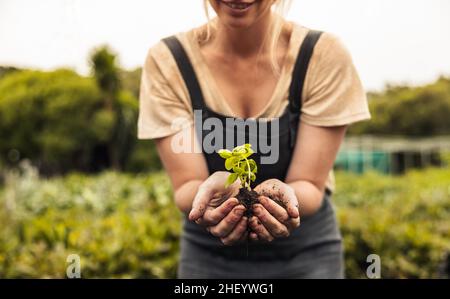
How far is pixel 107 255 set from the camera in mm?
2801

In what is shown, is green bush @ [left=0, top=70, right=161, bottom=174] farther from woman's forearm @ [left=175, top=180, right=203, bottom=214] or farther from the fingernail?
the fingernail

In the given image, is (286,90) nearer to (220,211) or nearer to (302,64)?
(302,64)

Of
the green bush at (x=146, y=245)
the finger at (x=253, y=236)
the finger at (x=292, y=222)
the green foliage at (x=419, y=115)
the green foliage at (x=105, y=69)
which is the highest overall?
the green foliage at (x=419, y=115)

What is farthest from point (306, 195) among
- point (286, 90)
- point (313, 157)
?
point (286, 90)

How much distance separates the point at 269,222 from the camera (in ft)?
3.63

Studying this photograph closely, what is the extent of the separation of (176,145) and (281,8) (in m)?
0.47

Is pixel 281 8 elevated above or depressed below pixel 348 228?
above

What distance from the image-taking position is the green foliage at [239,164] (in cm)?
106

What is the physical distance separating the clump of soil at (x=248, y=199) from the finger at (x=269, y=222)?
0.04 feet

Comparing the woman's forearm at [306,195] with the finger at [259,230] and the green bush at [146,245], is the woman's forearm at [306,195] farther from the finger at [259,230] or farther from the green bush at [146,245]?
the green bush at [146,245]

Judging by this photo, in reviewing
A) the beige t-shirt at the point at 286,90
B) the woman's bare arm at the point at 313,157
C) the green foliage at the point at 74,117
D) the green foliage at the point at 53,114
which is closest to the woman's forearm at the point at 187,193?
the beige t-shirt at the point at 286,90

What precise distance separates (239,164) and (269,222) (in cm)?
13
